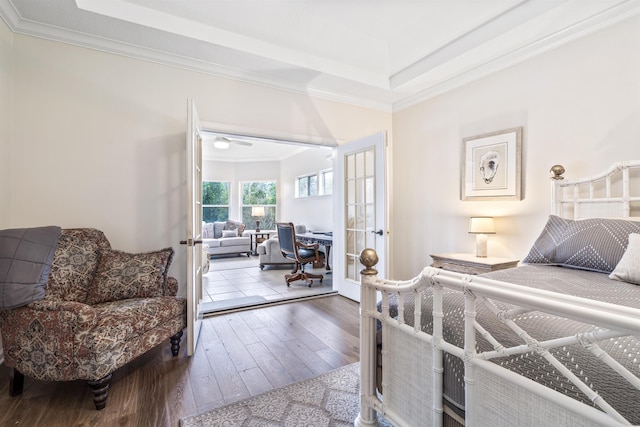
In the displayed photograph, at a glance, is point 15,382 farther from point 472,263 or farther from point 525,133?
point 525,133

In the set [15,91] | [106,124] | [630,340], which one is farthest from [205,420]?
[15,91]

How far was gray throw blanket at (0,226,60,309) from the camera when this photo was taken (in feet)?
5.57

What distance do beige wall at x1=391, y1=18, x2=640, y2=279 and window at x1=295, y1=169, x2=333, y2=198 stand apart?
8.14ft

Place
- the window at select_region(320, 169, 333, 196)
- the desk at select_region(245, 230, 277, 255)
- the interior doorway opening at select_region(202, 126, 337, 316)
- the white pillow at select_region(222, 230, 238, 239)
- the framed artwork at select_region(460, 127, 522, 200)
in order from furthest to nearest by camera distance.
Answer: the desk at select_region(245, 230, 277, 255), the white pillow at select_region(222, 230, 238, 239), the window at select_region(320, 169, 333, 196), the interior doorway opening at select_region(202, 126, 337, 316), the framed artwork at select_region(460, 127, 522, 200)

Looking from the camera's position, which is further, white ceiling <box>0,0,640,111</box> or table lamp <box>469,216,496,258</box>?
table lamp <box>469,216,496,258</box>

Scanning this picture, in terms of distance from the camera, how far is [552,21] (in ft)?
8.14

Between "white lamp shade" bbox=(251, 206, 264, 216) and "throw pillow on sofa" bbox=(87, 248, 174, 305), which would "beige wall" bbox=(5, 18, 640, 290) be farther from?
"white lamp shade" bbox=(251, 206, 264, 216)

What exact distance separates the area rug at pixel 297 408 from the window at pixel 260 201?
7.09 meters

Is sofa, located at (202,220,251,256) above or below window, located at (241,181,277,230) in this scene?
below

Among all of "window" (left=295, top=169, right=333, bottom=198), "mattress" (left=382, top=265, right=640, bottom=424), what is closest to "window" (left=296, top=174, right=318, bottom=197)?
"window" (left=295, top=169, right=333, bottom=198)

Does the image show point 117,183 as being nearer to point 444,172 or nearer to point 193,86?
point 193,86

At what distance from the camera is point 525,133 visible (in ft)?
9.52

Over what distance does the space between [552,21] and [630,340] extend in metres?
2.70

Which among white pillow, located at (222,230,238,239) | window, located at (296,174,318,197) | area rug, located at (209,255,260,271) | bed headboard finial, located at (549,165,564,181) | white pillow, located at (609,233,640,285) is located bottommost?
area rug, located at (209,255,260,271)
